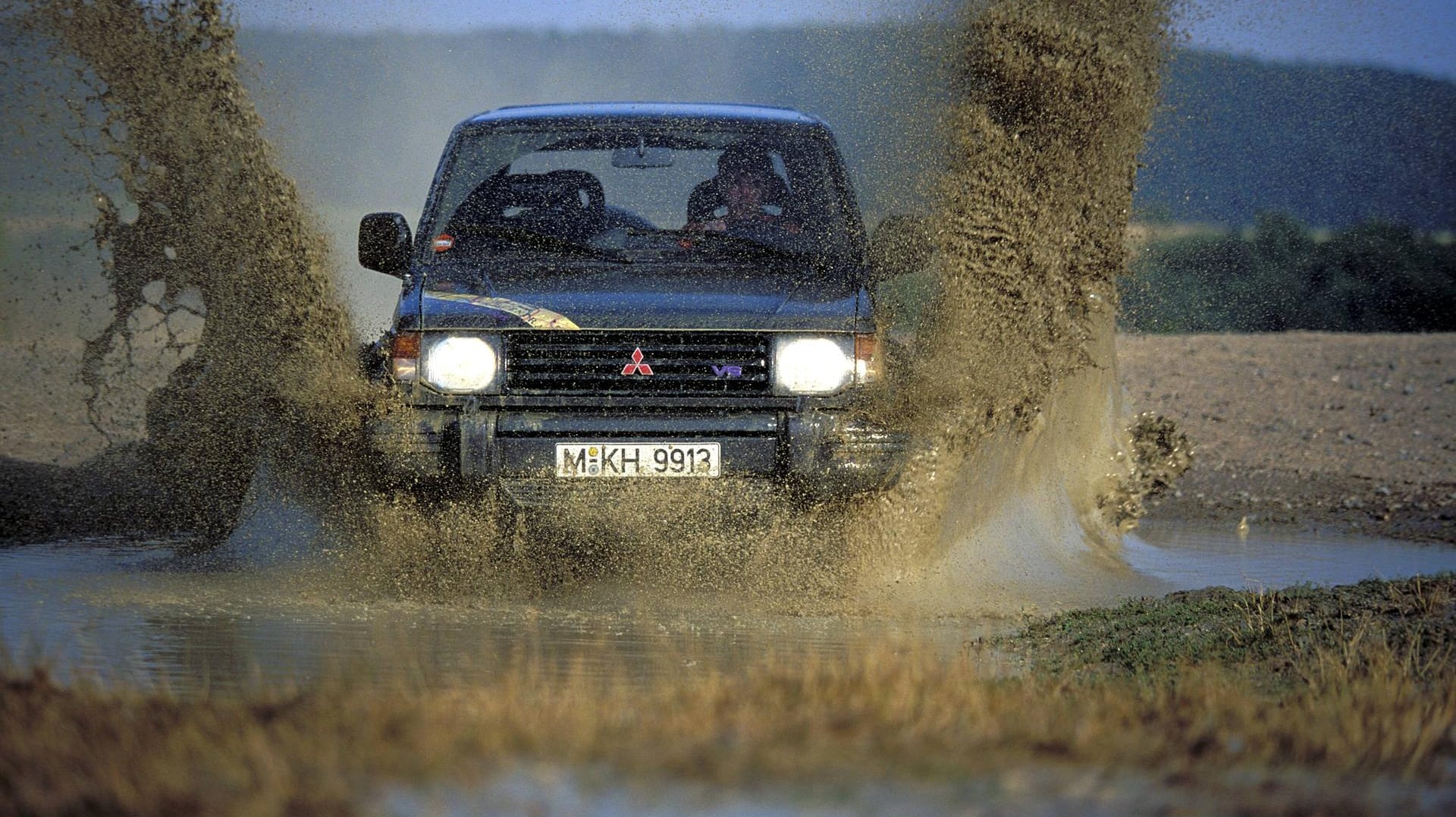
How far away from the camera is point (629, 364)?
6.49 m

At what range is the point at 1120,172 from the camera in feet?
27.3

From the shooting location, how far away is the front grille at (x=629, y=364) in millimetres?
6477

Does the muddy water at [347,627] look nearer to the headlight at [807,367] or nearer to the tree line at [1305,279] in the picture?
the headlight at [807,367]

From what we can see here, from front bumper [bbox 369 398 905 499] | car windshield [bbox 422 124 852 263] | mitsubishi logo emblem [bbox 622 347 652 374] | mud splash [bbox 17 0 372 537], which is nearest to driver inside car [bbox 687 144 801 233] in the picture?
car windshield [bbox 422 124 852 263]

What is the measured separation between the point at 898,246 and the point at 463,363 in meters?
1.84

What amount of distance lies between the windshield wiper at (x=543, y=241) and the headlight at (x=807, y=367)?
839 millimetres

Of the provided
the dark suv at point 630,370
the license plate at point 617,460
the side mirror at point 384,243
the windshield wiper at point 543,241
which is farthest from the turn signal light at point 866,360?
the side mirror at point 384,243

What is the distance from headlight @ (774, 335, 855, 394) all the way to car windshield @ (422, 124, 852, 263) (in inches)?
27.9

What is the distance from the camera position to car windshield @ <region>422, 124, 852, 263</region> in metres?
7.18

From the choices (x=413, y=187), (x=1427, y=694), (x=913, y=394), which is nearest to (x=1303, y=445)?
(x=913, y=394)

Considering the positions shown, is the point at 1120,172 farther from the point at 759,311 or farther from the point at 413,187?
the point at 413,187

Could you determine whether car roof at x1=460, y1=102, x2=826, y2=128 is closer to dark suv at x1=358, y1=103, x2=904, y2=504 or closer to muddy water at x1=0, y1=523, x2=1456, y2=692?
dark suv at x1=358, y1=103, x2=904, y2=504

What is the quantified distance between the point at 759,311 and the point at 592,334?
24.3 inches

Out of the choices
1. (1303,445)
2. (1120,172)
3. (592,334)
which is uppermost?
(1120,172)
